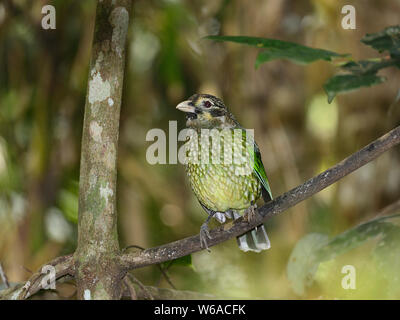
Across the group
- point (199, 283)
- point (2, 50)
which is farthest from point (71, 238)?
point (2, 50)

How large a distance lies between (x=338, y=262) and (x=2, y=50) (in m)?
3.21

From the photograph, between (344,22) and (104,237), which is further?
(344,22)

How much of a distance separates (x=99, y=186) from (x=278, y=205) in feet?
2.20

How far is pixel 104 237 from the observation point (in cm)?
215

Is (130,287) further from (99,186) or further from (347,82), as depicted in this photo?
(347,82)

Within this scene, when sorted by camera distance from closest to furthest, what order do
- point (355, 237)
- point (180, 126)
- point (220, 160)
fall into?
1. point (355, 237)
2. point (220, 160)
3. point (180, 126)

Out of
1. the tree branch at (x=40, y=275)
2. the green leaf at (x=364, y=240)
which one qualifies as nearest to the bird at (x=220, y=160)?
the green leaf at (x=364, y=240)

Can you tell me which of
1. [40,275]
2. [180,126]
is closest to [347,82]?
[40,275]

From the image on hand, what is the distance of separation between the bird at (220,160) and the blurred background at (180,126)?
146cm

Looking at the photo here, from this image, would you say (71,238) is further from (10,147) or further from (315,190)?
(315,190)

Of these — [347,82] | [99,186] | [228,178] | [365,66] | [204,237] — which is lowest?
[204,237]

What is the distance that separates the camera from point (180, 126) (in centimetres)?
536

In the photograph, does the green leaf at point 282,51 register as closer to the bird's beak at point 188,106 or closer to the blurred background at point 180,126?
the bird's beak at point 188,106

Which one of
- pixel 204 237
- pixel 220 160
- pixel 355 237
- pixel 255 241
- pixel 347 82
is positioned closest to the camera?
pixel 204 237
